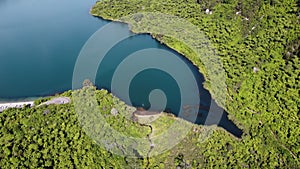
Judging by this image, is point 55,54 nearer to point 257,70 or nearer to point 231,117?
point 231,117

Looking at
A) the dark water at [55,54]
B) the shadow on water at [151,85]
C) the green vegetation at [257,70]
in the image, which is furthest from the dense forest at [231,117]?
the dark water at [55,54]

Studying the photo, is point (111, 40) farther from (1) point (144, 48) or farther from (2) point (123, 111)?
(2) point (123, 111)

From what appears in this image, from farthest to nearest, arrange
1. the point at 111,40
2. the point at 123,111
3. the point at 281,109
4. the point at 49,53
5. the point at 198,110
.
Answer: the point at 111,40, the point at 49,53, the point at 198,110, the point at 281,109, the point at 123,111

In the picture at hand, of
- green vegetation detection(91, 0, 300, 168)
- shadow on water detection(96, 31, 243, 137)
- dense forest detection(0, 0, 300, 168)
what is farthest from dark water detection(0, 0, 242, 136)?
dense forest detection(0, 0, 300, 168)

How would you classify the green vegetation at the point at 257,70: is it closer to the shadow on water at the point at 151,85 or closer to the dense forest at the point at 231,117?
the dense forest at the point at 231,117

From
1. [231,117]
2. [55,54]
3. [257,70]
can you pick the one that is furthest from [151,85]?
[55,54]

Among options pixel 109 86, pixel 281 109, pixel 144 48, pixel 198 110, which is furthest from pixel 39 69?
pixel 281 109
